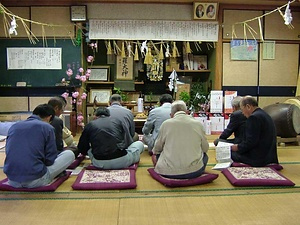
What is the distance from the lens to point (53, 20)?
650 cm

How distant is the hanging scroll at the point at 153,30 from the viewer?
6.45m

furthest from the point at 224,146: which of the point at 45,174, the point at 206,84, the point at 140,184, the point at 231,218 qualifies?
the point at 206,84

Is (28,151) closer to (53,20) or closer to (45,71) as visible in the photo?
(45,71)

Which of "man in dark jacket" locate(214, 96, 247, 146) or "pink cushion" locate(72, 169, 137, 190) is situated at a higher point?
"man in dark jacket" locate(214, 96, 247, 146)

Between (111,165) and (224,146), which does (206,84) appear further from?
(111,165)


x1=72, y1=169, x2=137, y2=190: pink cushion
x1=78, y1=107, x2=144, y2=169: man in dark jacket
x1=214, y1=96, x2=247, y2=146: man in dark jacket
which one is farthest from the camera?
x1=214, y1=96, x2=247, y2=146: man in dark jacket

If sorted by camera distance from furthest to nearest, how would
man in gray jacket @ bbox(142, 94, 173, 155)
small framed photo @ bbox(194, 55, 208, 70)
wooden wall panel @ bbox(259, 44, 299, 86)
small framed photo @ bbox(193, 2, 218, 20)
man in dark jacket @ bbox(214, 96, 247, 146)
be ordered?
1. small framed photo @ bbox(194, 55, 208, 70)
2. wooden wall panel @ bbox(259, 44, 299, 86)
3. small framed photo @ bbox(193, 2, 218, 20)
4. man in gray jacket @ bbox(142, 94, 173, 155)
5. man in dark jacket @ bbox(214, 96, 247, 146)

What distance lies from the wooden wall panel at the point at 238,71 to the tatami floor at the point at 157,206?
3.72m

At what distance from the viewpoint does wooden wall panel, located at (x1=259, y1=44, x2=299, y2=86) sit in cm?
690

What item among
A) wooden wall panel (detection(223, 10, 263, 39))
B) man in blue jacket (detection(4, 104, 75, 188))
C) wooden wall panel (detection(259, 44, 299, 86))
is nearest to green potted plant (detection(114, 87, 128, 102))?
wooden wall panel (detection(223, 10, 263, 39))

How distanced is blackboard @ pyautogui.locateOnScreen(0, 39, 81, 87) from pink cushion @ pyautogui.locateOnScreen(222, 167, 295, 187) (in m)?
4.08

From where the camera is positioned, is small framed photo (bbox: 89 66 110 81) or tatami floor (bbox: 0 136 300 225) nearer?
tatami floor (bbox: 0 136 300 225)

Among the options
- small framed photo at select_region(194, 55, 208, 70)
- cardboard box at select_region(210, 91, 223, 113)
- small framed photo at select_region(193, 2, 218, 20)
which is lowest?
cardboard box at select_region(210, 91, 223, 113)

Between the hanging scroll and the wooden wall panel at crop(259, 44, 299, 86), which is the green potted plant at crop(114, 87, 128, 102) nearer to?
the hanging scroll
